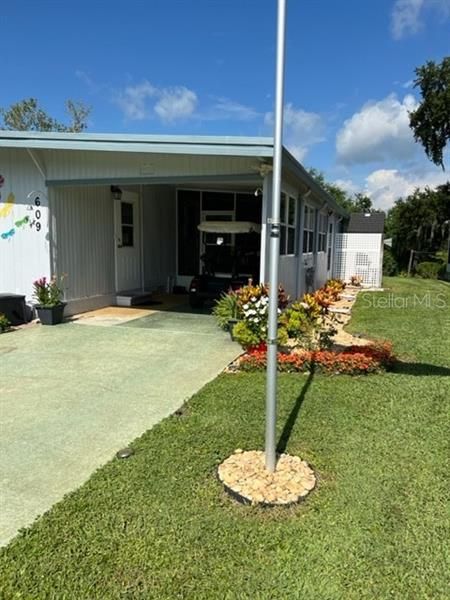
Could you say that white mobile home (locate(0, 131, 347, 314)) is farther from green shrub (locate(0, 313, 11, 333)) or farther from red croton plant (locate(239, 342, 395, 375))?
red croton plant (locate(239, 342, 395, 375))

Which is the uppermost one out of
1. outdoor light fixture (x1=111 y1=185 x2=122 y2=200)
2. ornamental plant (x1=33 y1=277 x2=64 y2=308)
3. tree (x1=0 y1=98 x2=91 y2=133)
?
tree (x1=0 y1=98 x2=91 y2=133)

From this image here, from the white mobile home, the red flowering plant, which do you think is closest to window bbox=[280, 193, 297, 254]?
the white mobile home

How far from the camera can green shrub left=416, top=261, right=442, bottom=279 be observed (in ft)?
77.7

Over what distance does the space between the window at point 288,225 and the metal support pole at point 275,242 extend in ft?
19.6

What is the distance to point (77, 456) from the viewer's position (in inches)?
124

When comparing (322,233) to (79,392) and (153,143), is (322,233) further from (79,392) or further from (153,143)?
(79,392)

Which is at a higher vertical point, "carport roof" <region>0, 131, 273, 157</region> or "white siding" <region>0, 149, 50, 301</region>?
"carport roof" <region>0, 131, 273, 157</region>

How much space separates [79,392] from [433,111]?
23.9 meters

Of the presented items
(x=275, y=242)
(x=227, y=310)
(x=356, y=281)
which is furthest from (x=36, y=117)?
(x=275, y=242)

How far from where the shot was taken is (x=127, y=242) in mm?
10469

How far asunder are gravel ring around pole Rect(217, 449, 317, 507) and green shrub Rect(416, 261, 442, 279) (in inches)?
916

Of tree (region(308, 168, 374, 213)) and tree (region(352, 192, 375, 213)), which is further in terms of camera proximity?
tree (region(352, 192, 375, 213))

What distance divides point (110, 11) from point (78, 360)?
7.17 meters

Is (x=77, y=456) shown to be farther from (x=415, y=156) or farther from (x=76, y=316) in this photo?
(x=415, y=156)
